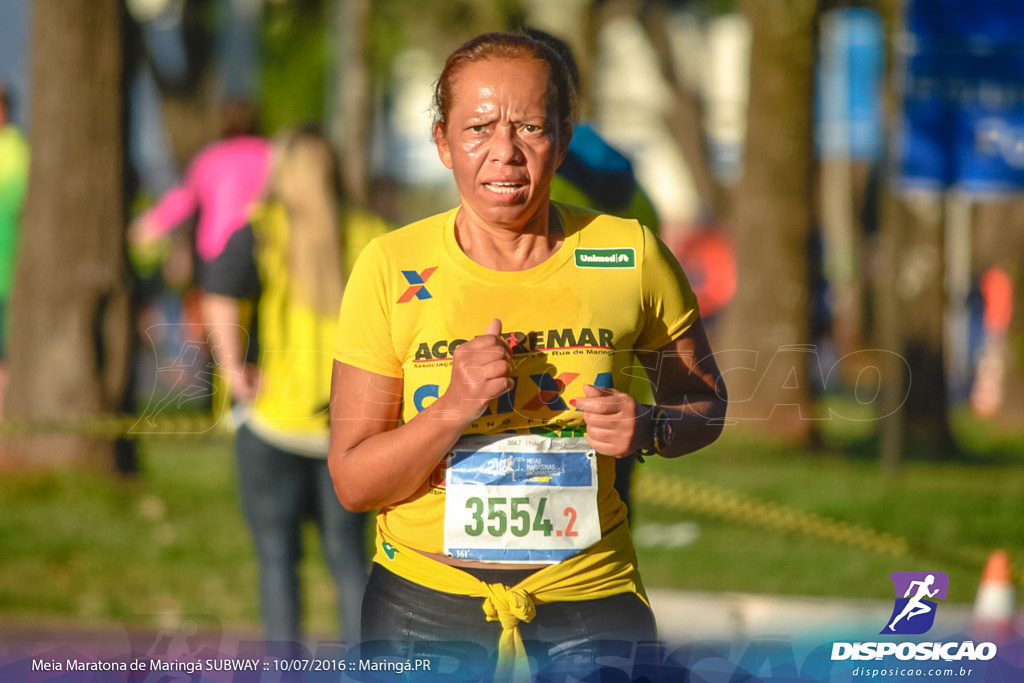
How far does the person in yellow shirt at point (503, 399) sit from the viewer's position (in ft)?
8.71

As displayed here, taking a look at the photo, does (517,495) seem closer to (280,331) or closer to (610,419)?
(610,419)

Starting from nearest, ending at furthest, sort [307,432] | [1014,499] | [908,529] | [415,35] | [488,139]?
[488,139], [307,432], [908,529], [1014,499], [415,35]

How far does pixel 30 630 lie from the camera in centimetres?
595

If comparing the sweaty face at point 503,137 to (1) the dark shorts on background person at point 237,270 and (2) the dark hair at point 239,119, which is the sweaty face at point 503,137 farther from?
(2) the dark hair at point 239,119

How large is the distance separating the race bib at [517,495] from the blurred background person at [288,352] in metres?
1.97

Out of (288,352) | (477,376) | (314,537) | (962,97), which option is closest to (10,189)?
(314,537)

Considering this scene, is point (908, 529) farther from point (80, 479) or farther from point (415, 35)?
point (415, 35)

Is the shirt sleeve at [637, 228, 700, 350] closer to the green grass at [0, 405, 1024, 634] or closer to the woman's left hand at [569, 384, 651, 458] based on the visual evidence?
the woman's left hand at [569, 384, 651, 458]

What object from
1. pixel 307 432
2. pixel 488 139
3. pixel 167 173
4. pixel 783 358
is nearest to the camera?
pixel 488 139

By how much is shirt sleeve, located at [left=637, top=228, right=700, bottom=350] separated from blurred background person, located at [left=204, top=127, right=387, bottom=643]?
2035 millimetres

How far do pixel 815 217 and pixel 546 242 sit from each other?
10.4 m

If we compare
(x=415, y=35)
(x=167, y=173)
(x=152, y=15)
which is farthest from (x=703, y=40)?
(x=167, y=173)

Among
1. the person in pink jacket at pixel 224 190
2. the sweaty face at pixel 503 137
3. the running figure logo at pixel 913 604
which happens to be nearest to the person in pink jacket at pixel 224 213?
the person in pink jacket at pixel 224 190

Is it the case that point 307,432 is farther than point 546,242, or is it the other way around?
point 307,432
